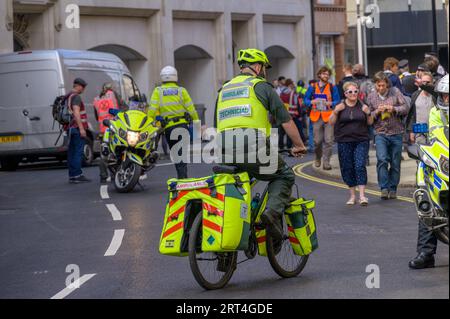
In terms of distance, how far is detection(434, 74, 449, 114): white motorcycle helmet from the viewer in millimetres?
8828

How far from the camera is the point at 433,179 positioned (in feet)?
28.9

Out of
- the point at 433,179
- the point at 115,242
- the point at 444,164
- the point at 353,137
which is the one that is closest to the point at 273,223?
the point at 433,179

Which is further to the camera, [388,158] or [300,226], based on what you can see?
[388,158]

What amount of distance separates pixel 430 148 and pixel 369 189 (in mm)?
8922

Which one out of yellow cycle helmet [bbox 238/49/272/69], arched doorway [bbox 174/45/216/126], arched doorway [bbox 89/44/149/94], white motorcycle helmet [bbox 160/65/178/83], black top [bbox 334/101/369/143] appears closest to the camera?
yellow cycle helmet [bbox 238/49/272/69]

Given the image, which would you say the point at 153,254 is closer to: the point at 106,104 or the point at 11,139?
the point at 106,104

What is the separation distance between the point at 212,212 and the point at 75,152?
11.9 metres

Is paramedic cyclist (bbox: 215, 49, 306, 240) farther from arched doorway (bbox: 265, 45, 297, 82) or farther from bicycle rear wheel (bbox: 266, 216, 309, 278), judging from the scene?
arched doorway (bbox: 265, 45, 297, 82)

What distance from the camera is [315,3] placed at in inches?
1945

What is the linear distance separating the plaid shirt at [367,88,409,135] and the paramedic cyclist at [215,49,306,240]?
669 cm

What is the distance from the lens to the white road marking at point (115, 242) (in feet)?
37.6

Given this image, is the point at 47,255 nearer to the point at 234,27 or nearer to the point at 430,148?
the point at 430,148

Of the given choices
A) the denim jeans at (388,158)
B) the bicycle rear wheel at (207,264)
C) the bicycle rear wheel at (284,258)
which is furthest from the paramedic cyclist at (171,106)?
the bicycle rear wheel at (207,264)

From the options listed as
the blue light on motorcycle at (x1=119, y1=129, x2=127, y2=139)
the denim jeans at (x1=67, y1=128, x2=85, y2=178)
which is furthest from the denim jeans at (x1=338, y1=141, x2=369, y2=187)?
the denim jeans at (x1=67, y1=128, x2=85, y2=178)
